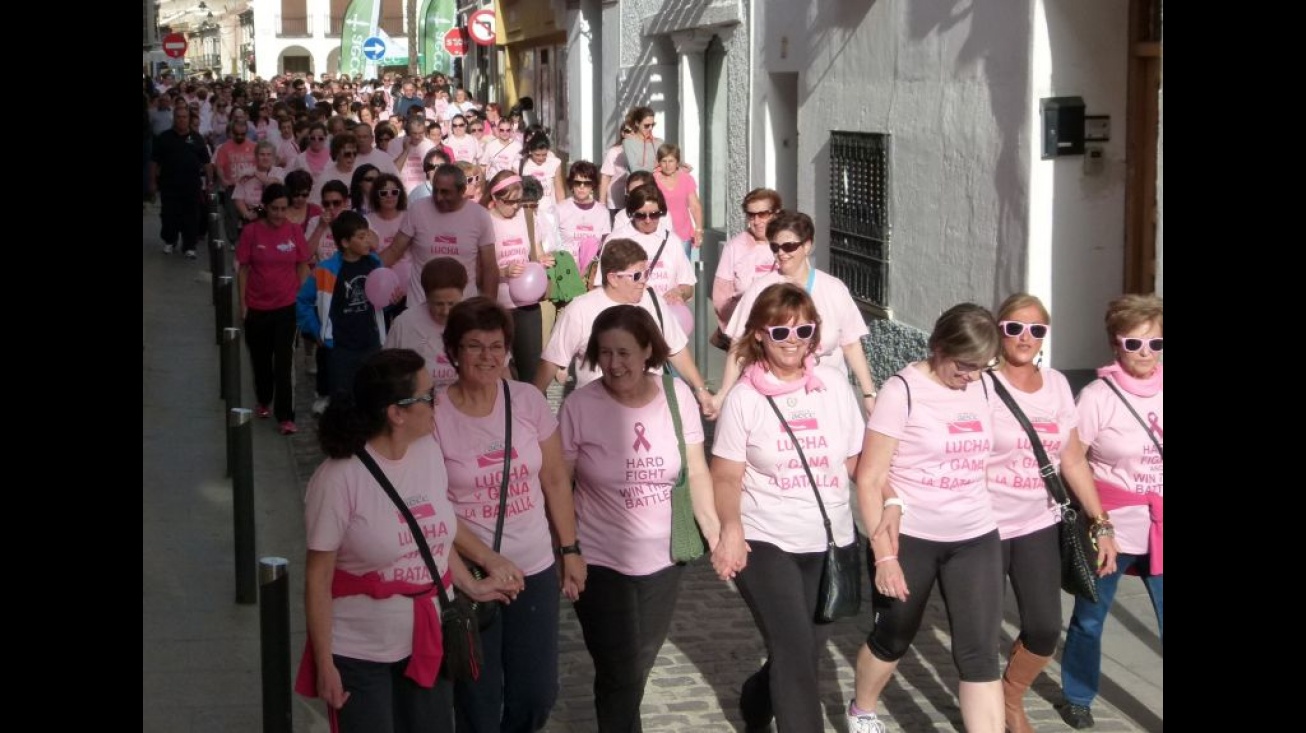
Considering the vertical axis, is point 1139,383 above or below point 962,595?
above

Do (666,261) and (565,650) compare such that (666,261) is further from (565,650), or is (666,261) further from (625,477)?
(625,477)

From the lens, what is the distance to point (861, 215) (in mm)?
13609

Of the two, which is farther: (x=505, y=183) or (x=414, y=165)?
(x=414, y=165)

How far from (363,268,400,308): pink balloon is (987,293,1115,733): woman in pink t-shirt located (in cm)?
449

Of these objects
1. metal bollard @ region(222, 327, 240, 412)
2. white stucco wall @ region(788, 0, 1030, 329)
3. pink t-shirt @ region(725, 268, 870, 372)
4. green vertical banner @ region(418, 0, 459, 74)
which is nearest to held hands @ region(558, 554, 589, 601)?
pink t-shirt @ region(725, 268, 870, 372)

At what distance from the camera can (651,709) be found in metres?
6.73

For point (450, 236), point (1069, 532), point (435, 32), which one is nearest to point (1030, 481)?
point (1069, 532)

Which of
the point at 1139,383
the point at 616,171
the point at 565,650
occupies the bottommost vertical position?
the point at 565,650

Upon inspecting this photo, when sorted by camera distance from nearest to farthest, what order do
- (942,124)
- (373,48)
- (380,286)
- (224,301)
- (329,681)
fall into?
(329,681), (380,286), (942,124), (224,301), (373,48)

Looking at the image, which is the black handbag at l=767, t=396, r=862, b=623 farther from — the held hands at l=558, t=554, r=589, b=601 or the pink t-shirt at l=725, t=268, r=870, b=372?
the pink t-shirt at l=725, t=268, r=870, b=372

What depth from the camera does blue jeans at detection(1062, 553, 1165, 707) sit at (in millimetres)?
6430

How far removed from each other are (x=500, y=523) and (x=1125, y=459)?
233 cm

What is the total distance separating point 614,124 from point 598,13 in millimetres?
2948

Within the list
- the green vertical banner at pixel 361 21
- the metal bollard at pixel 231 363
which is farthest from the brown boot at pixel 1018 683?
the green vertical banner at pixel 361 21
